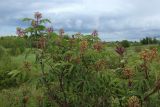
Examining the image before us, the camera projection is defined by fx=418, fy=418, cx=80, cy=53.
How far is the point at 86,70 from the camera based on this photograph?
5.20 meters

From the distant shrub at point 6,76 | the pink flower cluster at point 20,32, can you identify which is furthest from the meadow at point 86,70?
the distant shrub at point 6,76

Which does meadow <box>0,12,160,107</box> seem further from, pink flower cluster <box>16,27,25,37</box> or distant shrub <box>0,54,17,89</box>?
distant shrub <box>0,54,17,89</box>

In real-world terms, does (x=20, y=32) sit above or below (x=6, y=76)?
above

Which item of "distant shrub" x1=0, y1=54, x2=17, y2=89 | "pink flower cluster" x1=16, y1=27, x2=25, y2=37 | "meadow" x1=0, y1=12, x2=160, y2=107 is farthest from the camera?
"distant shrub" x1=0, y1=54, x2=17, y2=89

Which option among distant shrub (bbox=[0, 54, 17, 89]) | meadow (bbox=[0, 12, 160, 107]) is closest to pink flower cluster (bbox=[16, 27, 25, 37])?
meadow (bbox=[0, 12, 160, 107])

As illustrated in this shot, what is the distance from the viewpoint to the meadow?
5078 millimetres

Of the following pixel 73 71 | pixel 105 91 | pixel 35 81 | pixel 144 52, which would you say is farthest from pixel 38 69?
pixel 144 52

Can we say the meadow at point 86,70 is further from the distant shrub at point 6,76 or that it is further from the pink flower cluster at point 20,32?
the distant shrub at point 6,76

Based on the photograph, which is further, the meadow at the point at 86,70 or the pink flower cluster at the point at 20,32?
the pink flower cluster at the point at 20,32

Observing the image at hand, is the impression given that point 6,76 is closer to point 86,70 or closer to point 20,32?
point 20,32

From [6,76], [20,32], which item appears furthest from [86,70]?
[6,76]

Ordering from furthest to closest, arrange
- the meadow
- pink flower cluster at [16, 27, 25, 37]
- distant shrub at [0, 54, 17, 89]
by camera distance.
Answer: distant shrub at [0, 54, 17, 89]
pink flower cluster at [16, 27, 25, 37]
the meadow

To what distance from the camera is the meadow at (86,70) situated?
5078mm

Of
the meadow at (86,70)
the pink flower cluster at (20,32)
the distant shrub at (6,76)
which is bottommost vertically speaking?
the distant shrub at (6,76)
